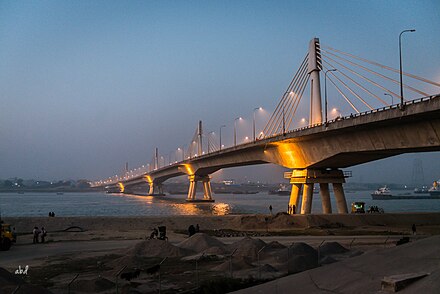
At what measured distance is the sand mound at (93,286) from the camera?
19.4 metres

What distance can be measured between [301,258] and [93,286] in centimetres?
1056

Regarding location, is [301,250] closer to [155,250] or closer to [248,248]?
[248,248]

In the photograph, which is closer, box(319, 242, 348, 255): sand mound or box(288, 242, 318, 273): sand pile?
box(288, 242, 318, 273): sand pile

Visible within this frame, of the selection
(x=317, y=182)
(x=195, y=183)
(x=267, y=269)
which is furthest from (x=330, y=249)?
(x=195, y=183)

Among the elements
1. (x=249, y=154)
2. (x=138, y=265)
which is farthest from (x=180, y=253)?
(x=249, y=154)

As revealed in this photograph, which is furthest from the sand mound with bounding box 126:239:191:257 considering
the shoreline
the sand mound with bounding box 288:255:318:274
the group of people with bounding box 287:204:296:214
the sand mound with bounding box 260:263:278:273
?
the group of people with bounding box 287:204:296:214

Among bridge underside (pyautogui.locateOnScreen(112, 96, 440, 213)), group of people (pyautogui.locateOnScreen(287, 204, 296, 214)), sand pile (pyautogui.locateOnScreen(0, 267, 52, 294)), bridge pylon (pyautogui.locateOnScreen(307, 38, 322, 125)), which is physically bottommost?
sand pile (pyautogui.locateOnScreen(0, 267, 52, 294))

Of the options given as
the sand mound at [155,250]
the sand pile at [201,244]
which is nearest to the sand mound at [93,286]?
the sand mound at [155,250]

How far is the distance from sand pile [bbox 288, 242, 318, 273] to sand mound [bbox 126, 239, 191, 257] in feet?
24.7

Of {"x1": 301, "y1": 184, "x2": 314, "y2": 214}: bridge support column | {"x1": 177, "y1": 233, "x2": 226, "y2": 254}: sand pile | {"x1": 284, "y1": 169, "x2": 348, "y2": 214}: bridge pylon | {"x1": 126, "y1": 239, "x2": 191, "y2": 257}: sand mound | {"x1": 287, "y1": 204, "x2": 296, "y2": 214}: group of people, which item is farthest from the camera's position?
{"x1": 287, "y1": 204, "x2": 296, "y2": 214}: group of people

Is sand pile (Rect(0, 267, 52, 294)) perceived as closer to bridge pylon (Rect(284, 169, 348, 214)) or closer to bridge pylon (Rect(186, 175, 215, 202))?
bridge pylon (Rect(284, 169, 348, 214))

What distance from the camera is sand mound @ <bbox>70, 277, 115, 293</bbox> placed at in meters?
19.4

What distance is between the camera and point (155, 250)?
28.8 metres

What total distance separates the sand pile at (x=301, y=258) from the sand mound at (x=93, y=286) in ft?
28.8
